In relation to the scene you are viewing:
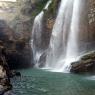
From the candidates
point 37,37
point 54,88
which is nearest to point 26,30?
point 37,37

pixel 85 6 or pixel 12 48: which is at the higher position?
pixel 85 6

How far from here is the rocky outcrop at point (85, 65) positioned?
36625 mm

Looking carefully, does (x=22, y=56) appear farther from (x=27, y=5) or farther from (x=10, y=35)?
(x=27, y=5)

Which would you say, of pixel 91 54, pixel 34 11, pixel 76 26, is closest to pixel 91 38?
pixel 76 26

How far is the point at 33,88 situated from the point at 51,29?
28.5 meters

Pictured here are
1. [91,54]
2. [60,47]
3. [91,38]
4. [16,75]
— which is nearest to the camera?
[16,75]

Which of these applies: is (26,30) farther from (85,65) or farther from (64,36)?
(85,65)

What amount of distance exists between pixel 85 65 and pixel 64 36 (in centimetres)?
1288

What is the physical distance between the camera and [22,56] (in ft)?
169

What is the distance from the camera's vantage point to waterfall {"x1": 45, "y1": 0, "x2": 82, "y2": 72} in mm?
46906

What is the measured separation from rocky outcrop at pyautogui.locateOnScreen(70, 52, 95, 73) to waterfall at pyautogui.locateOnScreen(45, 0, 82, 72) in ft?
21.7

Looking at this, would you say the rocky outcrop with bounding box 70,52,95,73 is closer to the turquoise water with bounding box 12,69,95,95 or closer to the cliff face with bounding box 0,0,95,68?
the cliff face with bounding box 0,0,95,68

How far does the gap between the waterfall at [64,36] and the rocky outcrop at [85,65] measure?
6.61 metres

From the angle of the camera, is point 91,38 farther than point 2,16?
No
